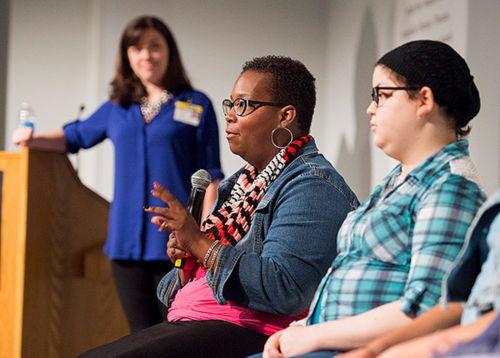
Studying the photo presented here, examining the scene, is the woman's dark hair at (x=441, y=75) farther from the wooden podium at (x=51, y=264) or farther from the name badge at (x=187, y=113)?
the wooden podium at (x=51, y=264)

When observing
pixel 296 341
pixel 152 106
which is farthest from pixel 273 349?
pixel 152 106

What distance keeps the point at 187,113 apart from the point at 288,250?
5.17ft

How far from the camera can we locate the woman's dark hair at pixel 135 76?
3.83m

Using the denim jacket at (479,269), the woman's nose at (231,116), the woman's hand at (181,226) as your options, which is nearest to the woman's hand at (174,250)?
the woman's hand at (181,226)

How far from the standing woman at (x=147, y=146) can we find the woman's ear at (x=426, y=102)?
1.78 metres

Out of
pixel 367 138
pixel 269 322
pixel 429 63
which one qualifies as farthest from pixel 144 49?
pixel 429 63

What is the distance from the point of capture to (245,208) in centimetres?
246

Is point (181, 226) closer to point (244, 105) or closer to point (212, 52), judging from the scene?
point (244, 105)

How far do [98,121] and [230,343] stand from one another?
1.90m

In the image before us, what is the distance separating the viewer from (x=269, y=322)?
2355 millimetres

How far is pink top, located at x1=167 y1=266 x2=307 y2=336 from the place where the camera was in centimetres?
235

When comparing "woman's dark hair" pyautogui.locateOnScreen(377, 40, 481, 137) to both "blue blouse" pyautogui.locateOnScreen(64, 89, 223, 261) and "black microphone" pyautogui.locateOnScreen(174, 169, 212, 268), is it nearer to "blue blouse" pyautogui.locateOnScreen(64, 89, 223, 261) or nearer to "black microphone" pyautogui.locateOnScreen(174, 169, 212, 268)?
"black microphone" pyautogui.locateOnScreen(174, 169, 212, 268)

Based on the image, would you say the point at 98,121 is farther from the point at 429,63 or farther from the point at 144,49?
the point at 429,63

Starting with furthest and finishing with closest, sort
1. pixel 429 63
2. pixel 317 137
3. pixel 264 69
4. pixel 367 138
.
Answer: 1. pixel 317 137
2. pixel 367 138
3. pixel 264 69
4. pixel 429 63
